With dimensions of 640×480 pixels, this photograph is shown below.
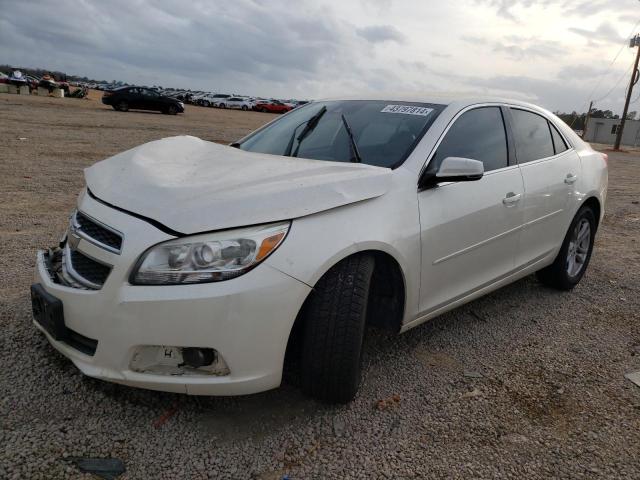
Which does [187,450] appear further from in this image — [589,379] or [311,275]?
[589,379]

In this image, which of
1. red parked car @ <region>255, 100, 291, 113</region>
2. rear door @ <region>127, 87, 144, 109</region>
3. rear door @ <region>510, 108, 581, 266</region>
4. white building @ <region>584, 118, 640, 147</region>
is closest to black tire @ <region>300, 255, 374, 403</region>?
rear door @ <region>510, 108, 581, 266</region>

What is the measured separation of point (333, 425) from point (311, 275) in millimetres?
748

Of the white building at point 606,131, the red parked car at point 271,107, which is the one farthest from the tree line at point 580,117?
the red parked car at point 271,107

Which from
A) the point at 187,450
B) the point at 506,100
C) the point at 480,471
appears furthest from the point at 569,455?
the point at 506,100

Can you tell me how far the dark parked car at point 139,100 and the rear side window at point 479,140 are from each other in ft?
91.9

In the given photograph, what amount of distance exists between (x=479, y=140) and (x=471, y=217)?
24.8 inches

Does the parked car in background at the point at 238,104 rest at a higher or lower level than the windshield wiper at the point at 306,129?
higher

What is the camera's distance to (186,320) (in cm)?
202

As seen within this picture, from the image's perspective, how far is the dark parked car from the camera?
28.0 m

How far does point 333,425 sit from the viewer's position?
239cm

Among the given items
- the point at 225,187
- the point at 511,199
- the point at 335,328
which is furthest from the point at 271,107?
the point at 335,328

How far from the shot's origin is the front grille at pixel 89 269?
216 centimetres

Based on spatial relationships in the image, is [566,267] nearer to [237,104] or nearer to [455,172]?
[455,172]

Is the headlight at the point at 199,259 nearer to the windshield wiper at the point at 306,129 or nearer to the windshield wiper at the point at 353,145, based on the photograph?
the windshield wiper at the point at 353,145
